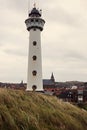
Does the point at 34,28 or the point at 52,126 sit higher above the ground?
the point at 34,28

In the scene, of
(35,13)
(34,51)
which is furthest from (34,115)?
(35,13)

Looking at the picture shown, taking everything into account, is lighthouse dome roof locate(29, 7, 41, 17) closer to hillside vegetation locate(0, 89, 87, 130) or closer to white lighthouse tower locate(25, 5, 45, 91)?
white lighthouse tower locate(25, 5, 45, 91)

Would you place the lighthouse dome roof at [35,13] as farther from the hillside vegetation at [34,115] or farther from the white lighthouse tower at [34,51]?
the hillside vegetation at [34,115]

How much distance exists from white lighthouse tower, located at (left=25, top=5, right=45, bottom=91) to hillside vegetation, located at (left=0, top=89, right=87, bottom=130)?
18.3 m

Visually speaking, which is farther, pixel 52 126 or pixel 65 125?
pixel 65 125

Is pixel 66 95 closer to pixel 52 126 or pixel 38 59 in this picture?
pixel 38 59

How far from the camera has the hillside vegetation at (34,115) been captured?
32.7ft

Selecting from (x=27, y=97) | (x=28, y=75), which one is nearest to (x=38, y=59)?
(x=28, y=75)

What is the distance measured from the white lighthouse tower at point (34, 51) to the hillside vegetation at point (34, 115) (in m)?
18.3

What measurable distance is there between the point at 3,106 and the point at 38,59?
76.9ft

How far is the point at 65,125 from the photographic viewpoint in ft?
38.8

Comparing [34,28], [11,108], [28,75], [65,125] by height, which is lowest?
[65,125]

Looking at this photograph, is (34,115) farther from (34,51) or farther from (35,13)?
(35,13)

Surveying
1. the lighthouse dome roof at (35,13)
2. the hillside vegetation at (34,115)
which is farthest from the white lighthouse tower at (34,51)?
the hillside vegetation at (34,115)
